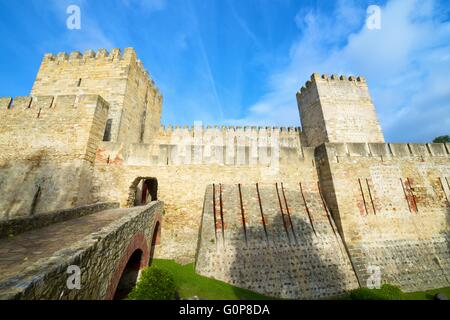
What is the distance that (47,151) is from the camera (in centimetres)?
925

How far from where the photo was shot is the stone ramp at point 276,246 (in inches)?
272

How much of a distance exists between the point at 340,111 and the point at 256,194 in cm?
1209

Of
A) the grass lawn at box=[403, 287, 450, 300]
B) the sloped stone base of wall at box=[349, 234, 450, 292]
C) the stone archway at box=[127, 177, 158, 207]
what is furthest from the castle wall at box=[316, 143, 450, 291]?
the stone archway at box=[127, 177, 158, 207]

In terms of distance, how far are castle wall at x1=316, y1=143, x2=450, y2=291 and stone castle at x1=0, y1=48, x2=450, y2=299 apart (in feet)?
0.16

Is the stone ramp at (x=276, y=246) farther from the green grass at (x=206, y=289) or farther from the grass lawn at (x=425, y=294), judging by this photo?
the grass lawn at (x=425, y=294)

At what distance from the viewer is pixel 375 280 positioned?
7500 mm

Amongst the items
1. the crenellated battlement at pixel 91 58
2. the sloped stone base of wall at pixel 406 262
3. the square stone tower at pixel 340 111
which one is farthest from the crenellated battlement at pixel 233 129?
the sloped stone base of wall at pixel 406 262

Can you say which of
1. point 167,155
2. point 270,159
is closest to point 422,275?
point 270,159

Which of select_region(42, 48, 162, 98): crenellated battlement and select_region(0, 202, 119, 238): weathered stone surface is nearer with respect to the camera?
select_region(0, 202, 119, 238): weathered stone surface

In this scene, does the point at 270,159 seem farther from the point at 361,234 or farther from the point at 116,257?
the point at 116,257

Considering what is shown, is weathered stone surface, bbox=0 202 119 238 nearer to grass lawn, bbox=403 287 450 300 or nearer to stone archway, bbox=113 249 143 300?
stone archway, bbox=113 249 143 300

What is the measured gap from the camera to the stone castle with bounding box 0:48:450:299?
7609mm

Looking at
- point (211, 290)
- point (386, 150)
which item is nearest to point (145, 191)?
point (211, 290)

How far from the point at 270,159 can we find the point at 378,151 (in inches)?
221
